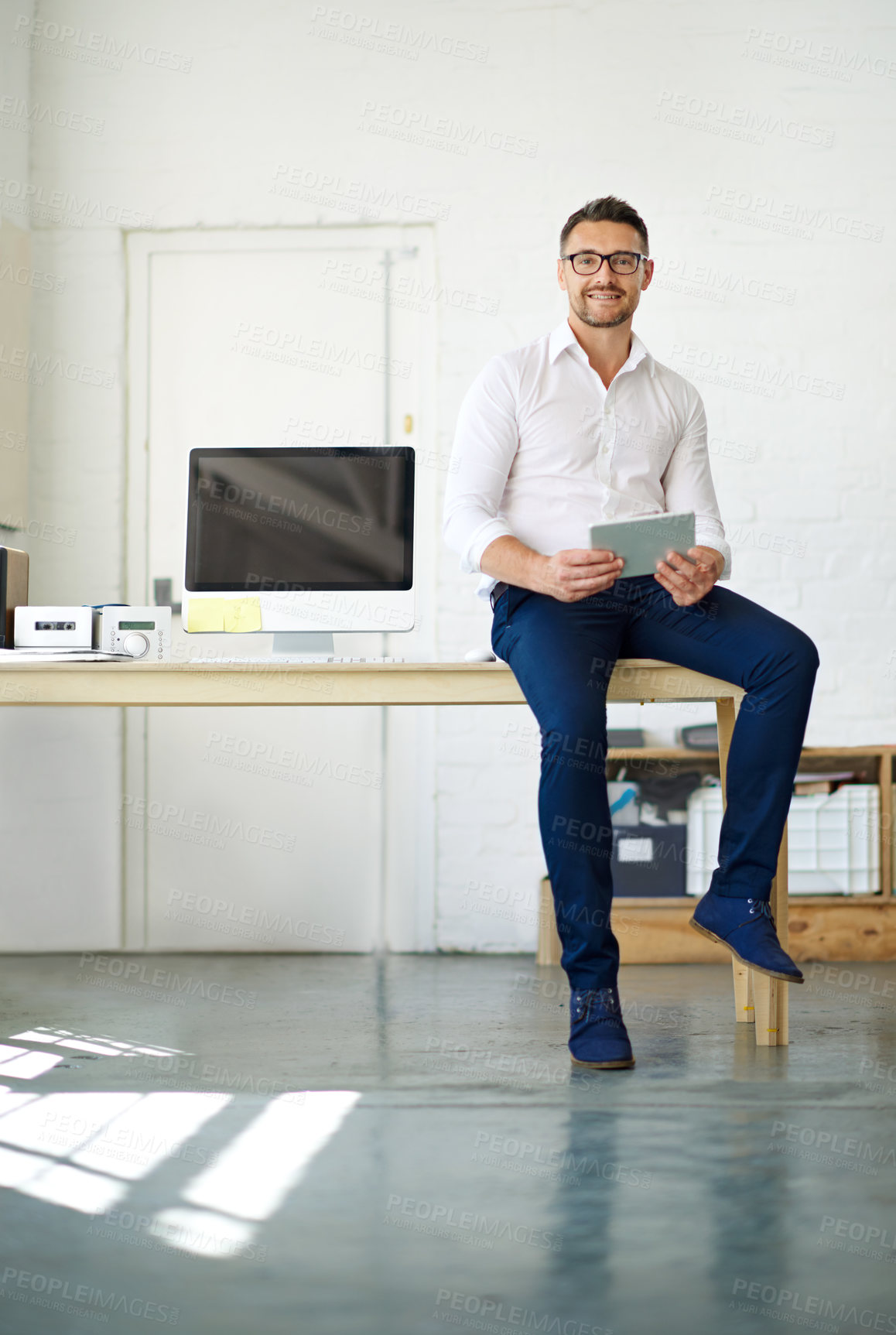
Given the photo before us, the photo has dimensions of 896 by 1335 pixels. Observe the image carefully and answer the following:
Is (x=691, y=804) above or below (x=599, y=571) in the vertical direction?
below

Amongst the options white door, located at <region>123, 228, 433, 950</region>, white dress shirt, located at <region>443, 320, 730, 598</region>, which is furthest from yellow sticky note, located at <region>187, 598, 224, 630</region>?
white door, located at <region>123, 228, 433, 950</region>

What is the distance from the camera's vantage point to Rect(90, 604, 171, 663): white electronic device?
95.7 inches

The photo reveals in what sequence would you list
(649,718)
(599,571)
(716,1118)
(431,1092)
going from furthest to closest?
(649,718)
(599,571)
(431,1092)
(716,1118)

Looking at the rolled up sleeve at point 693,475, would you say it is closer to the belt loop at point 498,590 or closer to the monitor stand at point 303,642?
the belt loop at point 498,590

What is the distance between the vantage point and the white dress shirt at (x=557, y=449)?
224 cm

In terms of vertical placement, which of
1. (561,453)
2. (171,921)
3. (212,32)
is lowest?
(171,921)

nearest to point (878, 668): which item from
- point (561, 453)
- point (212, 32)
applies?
point (561, 453)

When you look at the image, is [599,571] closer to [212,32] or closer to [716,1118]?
[716,1118]

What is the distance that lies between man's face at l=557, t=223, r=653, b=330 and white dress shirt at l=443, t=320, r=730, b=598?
0.06m

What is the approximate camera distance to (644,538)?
6.64 ft

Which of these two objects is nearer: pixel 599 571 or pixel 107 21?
pixel 599 571

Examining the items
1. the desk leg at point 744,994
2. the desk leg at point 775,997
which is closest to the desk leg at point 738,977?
the desk leg at point 744,994

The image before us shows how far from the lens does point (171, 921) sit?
11.2 feet

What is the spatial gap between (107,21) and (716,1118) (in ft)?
10.7
